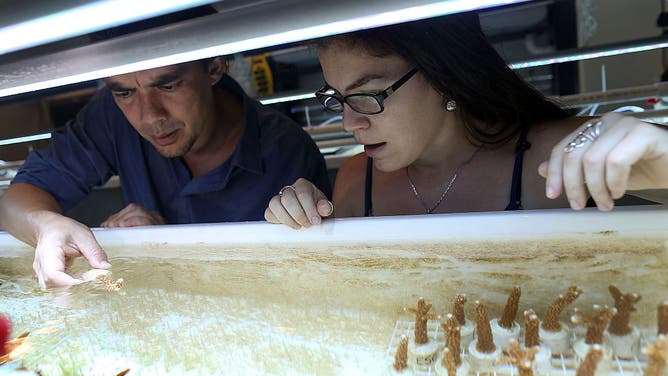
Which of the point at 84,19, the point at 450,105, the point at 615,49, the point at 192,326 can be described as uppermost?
the point at 84,19

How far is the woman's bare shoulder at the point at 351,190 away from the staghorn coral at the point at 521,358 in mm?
871

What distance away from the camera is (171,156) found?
5.75ft

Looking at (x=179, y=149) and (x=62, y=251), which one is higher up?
(x=179, y=149)

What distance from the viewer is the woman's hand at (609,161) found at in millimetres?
751

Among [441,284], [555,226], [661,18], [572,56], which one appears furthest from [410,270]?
[661,18]

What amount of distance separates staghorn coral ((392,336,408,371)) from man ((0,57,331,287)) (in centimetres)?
102

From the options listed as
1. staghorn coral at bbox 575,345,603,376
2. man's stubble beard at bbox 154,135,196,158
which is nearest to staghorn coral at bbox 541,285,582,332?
staghorn coral at bbox 575,345,603,376

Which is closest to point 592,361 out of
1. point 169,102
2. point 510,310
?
point 510,310

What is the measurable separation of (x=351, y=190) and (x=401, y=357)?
84 centimetres

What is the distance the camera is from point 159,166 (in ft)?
6.34

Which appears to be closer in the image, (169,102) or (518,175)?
(518,175)

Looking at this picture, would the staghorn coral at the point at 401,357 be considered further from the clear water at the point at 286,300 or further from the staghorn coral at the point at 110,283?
the staghorn coral at the point at 110,283

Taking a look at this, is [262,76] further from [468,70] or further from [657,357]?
[657,357]

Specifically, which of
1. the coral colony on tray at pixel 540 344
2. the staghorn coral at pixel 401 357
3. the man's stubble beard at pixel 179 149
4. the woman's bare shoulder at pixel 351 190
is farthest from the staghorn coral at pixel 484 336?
the man's stubble beard at pixel 179 149
